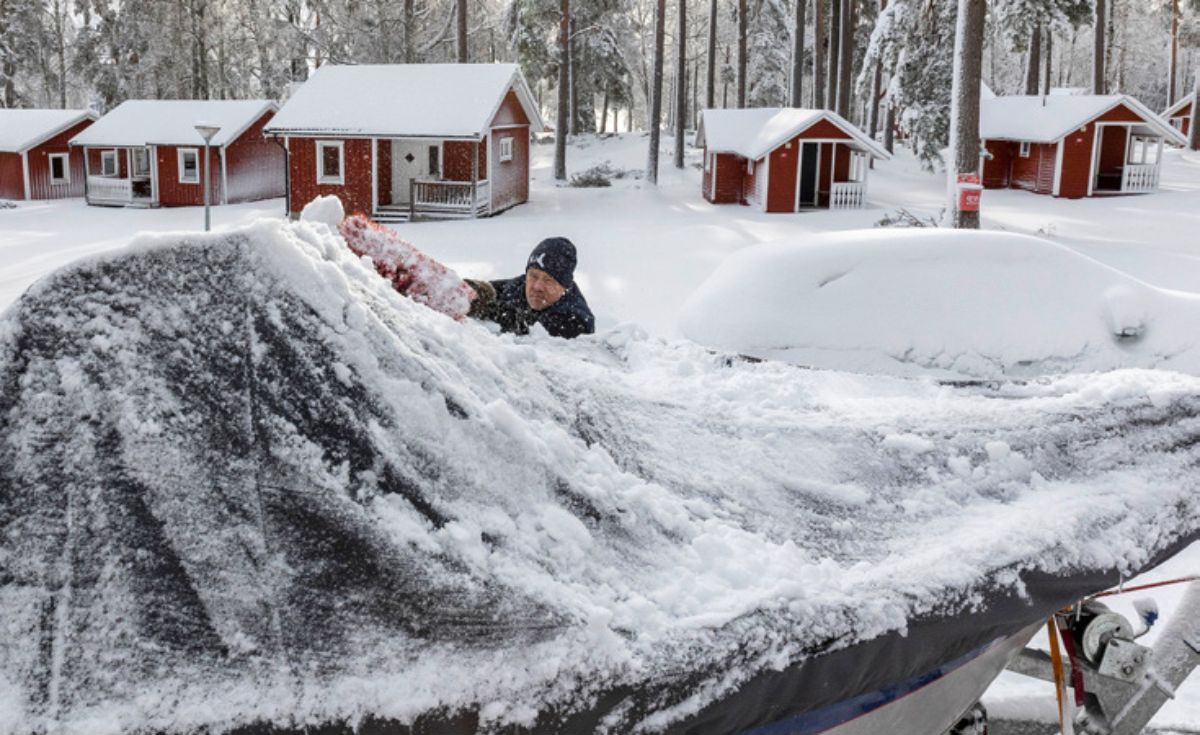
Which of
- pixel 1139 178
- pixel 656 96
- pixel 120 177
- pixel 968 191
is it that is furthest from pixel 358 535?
pixel 120 177

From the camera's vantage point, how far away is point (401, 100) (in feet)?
92.6

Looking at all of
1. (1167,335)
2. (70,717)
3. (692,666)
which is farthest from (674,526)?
(1167,335)

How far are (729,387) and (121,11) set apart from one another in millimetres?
49832

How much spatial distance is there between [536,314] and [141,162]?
33.4 metres

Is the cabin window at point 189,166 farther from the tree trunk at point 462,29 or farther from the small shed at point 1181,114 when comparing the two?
the small shed at point 1181,114

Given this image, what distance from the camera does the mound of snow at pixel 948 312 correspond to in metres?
8.31

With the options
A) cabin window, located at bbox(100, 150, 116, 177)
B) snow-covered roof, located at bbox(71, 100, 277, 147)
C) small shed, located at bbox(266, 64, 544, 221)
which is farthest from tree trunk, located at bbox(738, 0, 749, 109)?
cabin window, located at bbox(100, 150, 116, 177)

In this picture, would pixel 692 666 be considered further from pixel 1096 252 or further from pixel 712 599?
pixel 1096 252

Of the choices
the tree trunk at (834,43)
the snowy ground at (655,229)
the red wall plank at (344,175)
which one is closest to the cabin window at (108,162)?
the snowy ground at (655,229)

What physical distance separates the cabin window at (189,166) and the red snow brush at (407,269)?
32410 mm

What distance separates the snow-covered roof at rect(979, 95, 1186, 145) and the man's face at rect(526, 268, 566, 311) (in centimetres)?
2685

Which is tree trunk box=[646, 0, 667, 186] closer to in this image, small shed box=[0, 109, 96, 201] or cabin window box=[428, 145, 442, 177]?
cabin window box=[428, 145, 442, 177]

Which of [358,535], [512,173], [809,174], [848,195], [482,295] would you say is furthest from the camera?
[809,174]

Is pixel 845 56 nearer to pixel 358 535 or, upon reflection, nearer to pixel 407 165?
pixel 407 165
